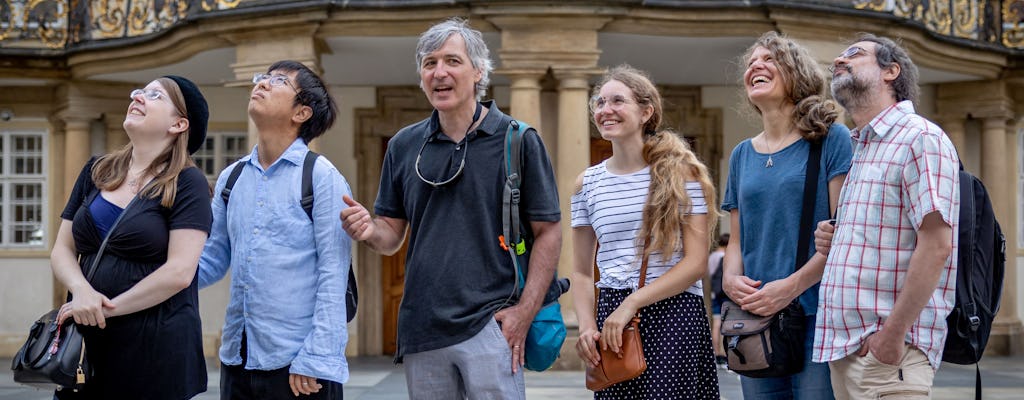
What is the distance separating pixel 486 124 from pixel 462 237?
0.39m

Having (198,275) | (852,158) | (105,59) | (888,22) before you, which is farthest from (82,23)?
(852,158)

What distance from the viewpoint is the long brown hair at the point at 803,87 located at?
13.3ft

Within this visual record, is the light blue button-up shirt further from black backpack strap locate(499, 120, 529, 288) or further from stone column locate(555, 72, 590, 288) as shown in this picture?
stone column locate(555, 72, 590, 288)

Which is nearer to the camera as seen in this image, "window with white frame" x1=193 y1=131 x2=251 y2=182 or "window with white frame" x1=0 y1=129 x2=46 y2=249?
"window with white frame" x1=193 y1=131 x2=251 y2=182

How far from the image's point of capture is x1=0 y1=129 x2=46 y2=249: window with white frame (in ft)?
51.0

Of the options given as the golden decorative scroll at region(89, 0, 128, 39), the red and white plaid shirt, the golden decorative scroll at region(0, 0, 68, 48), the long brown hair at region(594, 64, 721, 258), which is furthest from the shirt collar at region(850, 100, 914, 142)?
the golden decorative scroll at region(0, 0, 68, 48)

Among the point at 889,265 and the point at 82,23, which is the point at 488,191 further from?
the point at 82,23

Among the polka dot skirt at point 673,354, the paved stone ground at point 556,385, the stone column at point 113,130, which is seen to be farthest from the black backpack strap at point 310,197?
the stone column at point 113,130

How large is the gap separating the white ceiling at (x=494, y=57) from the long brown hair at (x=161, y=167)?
7834 mm

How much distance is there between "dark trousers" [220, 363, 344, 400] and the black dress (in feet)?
0.56

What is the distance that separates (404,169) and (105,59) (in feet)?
35.5

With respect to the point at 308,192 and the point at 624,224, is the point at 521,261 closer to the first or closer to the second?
the point at 624,224

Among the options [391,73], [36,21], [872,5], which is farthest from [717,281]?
[36,21]

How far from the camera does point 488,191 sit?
376cm
